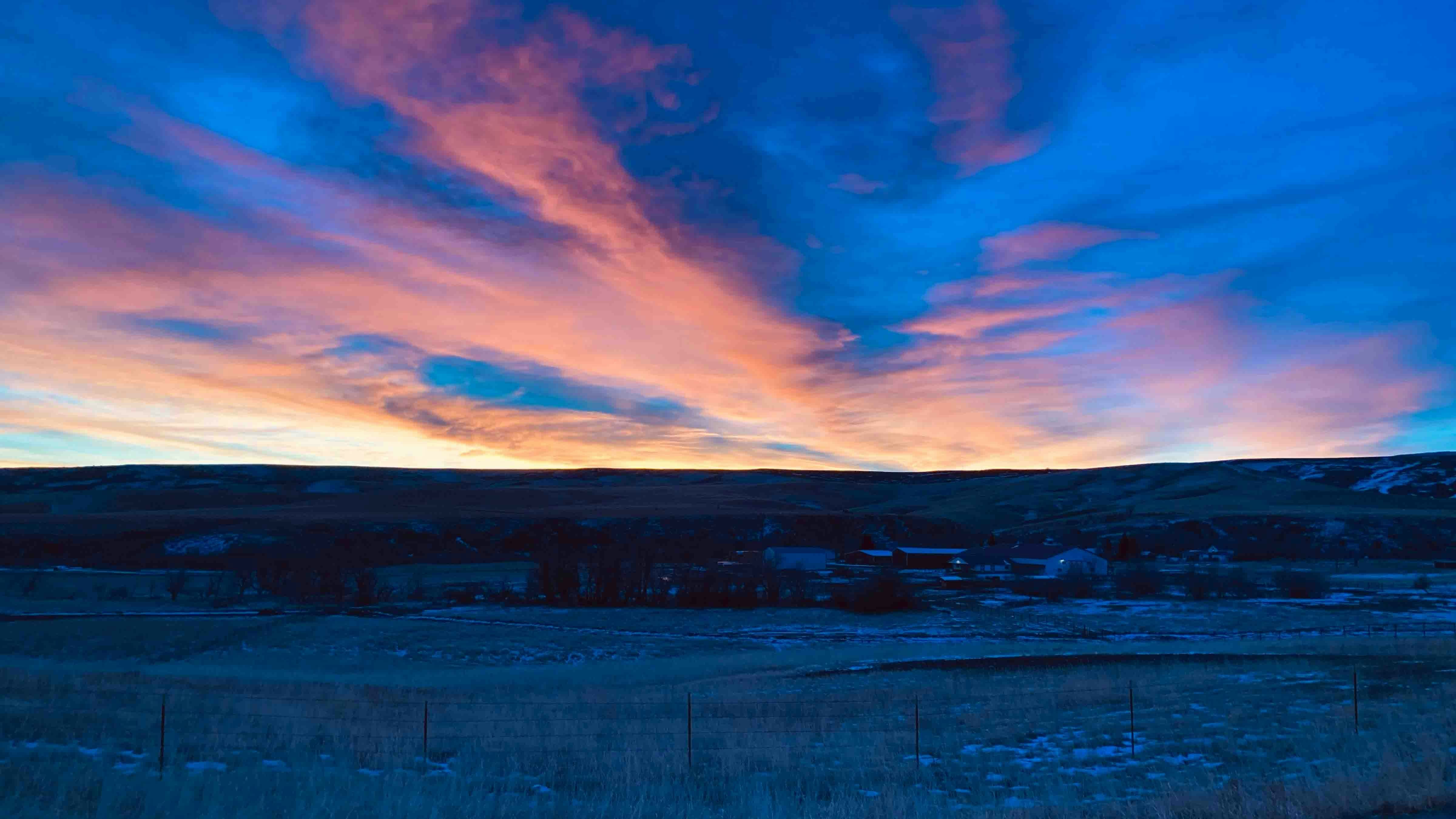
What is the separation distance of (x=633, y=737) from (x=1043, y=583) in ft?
226

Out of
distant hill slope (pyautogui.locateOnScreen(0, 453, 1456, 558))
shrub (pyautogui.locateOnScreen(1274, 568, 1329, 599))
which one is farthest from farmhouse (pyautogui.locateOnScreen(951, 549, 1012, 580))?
distant hill slope (pyautogui.locateOnScreen(0, 453, 1456, 558))

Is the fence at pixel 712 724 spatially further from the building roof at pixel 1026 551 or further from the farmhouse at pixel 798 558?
the farmhouse at pixel 798 558

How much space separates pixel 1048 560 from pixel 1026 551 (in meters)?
4.30

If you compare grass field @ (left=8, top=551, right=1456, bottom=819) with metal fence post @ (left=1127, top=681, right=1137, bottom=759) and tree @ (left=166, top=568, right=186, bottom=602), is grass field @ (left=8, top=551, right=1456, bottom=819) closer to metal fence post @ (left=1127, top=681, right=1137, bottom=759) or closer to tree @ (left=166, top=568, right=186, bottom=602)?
metal fence post @ (left=1127, top=681, right=1137, bottom=759)

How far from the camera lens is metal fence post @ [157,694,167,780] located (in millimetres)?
15039

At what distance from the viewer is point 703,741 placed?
19.5 metres

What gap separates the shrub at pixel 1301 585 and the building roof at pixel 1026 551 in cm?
2642

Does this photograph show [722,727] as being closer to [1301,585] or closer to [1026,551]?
[1301,585]

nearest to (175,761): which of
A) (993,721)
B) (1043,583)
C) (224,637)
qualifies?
(993,721)

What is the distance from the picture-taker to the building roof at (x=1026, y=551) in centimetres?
10256

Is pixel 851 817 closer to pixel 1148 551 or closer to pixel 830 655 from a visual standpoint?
pixel 830 655

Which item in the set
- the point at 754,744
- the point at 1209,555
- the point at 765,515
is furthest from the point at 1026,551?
the point at 754,744

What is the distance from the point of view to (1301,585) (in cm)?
7075

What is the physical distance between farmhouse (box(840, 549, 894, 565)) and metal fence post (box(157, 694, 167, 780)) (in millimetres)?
101045
